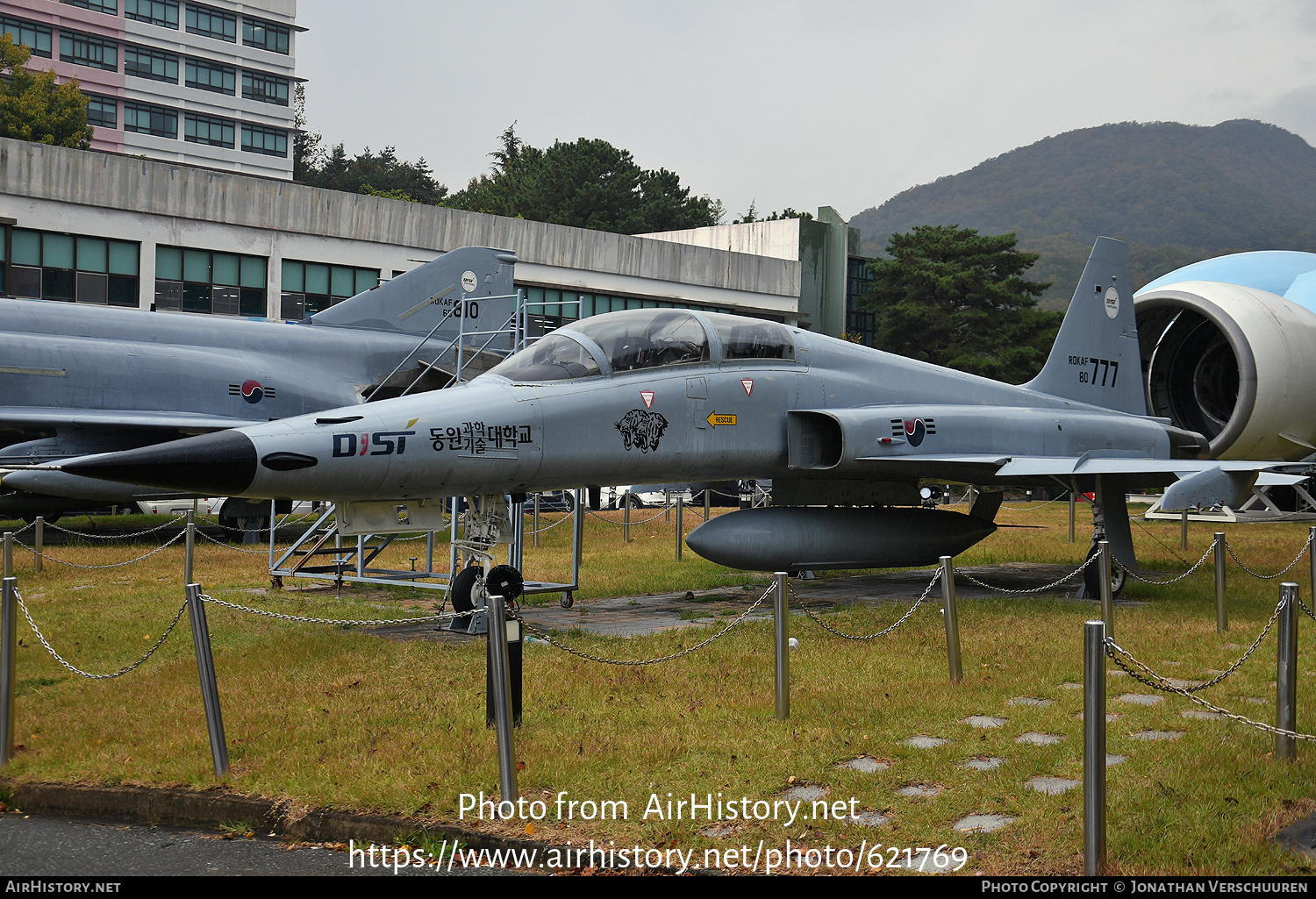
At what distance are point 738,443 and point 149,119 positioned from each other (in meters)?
69.1

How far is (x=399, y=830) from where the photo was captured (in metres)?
4.57

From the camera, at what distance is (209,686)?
17.7ft

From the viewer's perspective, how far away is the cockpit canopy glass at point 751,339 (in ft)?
34.6

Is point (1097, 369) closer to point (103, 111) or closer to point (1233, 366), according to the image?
point (1233, 366)

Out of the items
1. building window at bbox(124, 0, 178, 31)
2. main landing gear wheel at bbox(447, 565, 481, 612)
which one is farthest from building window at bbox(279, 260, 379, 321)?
building window at bbox(124, 0, 178, 31)

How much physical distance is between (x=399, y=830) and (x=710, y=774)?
4.91 ft

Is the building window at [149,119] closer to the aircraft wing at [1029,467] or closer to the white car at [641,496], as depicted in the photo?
the white car at [641,496]

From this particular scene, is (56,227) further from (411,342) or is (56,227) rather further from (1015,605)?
(1015,605)

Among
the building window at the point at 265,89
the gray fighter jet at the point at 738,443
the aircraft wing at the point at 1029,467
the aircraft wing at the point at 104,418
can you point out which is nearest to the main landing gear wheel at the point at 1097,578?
the gray fighter jet at the point at 738,443

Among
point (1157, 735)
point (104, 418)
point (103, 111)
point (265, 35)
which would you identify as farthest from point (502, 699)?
point (265, 35)

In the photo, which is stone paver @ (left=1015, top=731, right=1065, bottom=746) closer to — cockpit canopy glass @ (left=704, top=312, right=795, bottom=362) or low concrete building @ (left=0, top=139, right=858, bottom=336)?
cockpit canopy glass @ (left=704, top=312, right=795, bottom=362)

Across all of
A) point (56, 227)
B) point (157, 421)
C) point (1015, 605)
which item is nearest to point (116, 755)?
point (1015, 605)

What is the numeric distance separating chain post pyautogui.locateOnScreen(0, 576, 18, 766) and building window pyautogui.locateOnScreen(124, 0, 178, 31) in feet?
235

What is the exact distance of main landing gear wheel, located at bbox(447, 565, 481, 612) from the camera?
9375 mm
